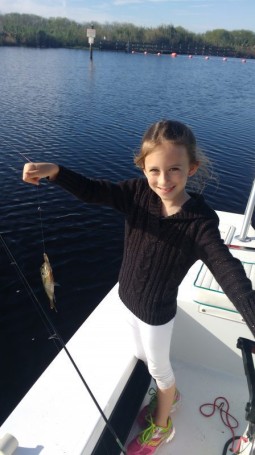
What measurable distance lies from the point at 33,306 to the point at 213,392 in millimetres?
3942

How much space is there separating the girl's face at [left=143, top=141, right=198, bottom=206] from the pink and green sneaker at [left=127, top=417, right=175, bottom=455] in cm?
156

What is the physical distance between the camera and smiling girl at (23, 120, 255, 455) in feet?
5.46

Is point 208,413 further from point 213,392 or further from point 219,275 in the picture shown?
point 219,275

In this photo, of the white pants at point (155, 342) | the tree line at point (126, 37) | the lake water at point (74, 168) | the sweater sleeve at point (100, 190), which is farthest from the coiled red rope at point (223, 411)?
the tree line at point (126, 37)

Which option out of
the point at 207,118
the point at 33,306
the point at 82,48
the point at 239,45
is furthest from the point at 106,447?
the point at 239,45

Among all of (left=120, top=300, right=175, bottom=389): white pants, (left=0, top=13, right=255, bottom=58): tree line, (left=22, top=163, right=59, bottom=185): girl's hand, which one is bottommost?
(left=120, top=300, right=175, bottom=389): white pants

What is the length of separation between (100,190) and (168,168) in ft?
1.46

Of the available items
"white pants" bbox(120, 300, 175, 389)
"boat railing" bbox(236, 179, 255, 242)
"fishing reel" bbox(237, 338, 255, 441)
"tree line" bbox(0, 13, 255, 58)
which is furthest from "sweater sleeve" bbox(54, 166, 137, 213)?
"tree line" bbox(0, 13, 255, 58)

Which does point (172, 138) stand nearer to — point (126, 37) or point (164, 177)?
point (164, 177)

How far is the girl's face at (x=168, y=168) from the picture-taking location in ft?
5.49

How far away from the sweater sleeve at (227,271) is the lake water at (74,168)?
3.92 m

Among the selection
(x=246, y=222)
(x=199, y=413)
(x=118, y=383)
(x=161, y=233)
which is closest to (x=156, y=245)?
(x=161, y=233)

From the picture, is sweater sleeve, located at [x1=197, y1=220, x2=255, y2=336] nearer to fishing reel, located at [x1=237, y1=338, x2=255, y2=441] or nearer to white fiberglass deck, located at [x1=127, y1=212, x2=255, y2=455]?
fishing reel, located at [x1=237, y1=338, x2=255, y2=441]

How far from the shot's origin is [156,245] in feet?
5.94
